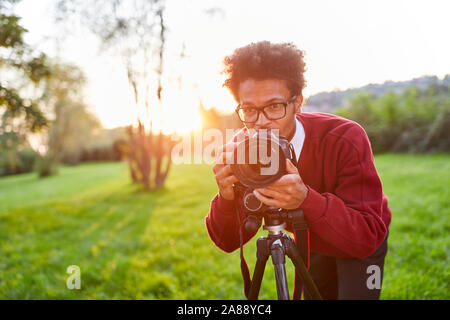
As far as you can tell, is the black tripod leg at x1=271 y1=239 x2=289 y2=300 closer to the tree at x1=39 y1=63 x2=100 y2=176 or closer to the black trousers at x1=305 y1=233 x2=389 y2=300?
the black trousers at x1=305 y1=233 x2=389 y2=300

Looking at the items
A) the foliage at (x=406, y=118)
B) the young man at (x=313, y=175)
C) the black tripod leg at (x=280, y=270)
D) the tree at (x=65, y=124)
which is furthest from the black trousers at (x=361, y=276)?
the tree at (x=65, y=124)

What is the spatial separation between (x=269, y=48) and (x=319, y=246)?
1.11 meters

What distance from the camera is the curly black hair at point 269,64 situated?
1.59m

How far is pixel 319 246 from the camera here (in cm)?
168

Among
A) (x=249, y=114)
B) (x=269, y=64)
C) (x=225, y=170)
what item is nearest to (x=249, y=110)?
(x=249, y=114)

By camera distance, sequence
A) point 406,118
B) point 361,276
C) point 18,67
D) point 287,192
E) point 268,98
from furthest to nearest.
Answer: point 406,118 → point 18,67 → point 361,276 → point 268,98 → point 287,192

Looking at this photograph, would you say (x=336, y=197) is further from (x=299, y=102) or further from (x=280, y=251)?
(x=299, y=102)

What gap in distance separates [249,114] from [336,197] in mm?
623

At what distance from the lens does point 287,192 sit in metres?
1.23

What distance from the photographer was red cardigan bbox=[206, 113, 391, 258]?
51.2 inches

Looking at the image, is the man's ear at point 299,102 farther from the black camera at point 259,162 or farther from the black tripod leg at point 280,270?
the black tripod leg at point 280,270
